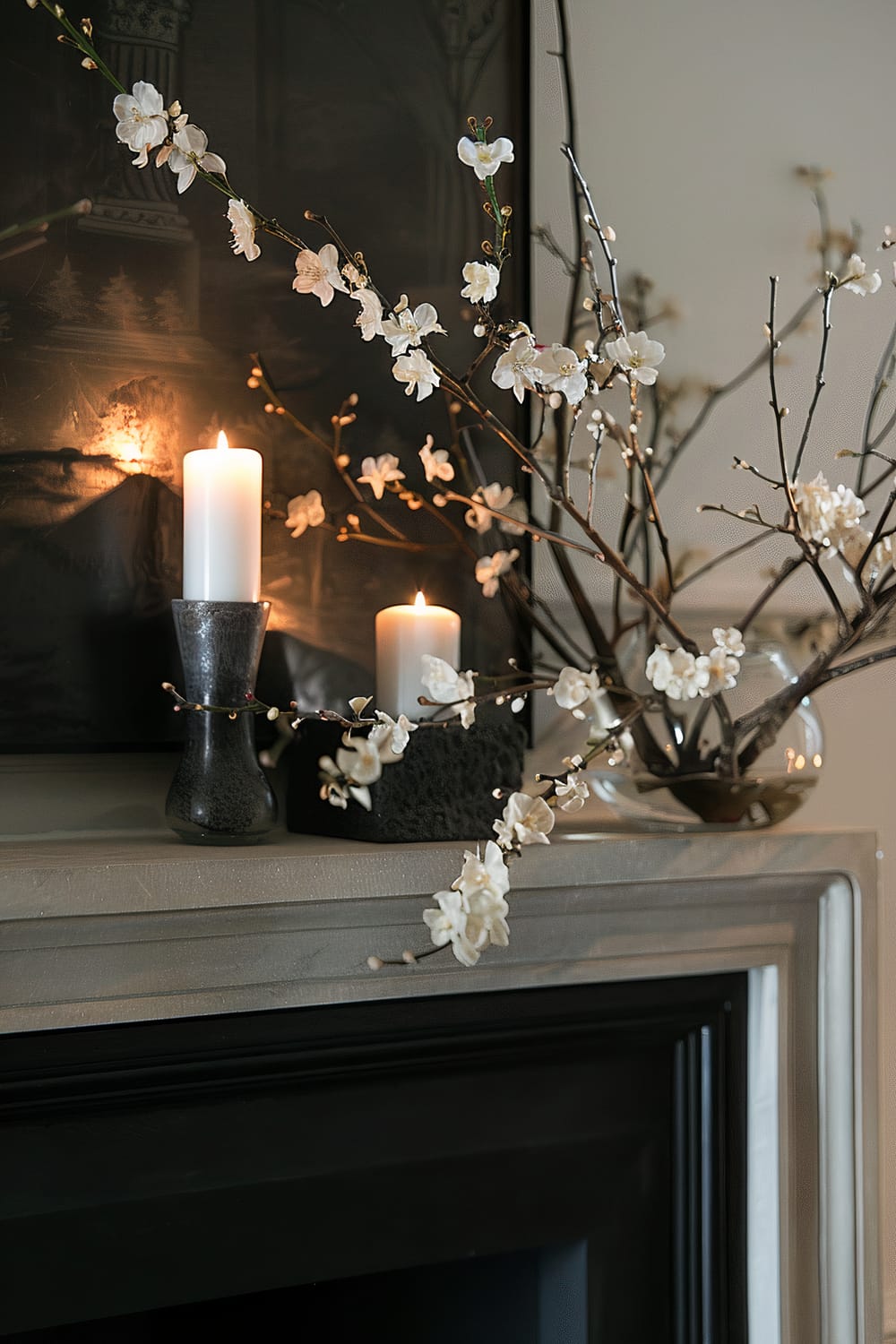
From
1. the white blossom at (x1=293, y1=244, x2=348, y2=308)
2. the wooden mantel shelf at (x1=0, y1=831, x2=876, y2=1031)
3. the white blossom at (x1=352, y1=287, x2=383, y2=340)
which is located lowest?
the wooden mantel shelf at (x1=0, y1=831, x2=876, y2=1031)

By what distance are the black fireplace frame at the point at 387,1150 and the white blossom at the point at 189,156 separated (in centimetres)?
56

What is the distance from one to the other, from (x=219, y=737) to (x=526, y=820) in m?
0.24

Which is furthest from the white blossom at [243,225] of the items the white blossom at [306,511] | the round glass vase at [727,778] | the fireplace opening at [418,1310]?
the fireplace opening at [418,1310]

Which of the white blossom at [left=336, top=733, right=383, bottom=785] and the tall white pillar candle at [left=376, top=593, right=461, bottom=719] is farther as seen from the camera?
the tall white pillar candle at [left=376, top=593, right=461, bottom=719]

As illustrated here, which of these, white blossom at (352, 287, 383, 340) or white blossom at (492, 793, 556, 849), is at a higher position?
white blossom at (352, 287, 383, 340)

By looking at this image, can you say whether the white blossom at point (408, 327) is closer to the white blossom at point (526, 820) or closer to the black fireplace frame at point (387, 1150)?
the white blossom at point (526, 820)

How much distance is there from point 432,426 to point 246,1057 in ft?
1.75

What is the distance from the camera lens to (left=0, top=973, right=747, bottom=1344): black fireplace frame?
791 millimetres

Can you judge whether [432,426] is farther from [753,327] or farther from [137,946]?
[137,946]

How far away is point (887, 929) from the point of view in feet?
4.11

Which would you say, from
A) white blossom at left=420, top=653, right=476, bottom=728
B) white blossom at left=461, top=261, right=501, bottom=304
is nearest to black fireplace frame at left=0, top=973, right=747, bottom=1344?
white blossom at left=420, top=653, right=476, bottom=728

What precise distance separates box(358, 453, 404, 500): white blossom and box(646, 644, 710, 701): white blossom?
1.00ft

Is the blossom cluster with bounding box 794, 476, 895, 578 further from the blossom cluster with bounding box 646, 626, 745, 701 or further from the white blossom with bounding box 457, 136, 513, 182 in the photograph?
the white blossom with bounding box 457, 136, 513, 182

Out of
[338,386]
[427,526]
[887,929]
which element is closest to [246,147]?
[338,386]
